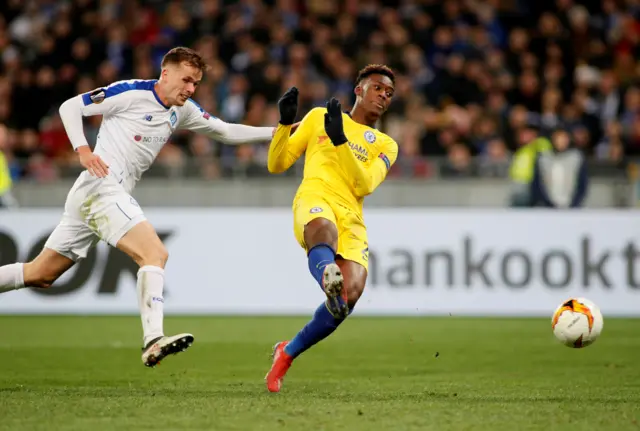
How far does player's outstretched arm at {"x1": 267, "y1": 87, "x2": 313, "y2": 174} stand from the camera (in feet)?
24.6

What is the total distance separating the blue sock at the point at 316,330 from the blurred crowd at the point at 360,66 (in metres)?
7.88

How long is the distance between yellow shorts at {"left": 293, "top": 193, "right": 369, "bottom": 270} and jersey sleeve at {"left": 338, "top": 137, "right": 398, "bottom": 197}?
21 cm

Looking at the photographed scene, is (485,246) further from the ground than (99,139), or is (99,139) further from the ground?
(99,139)

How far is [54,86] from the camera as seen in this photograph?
1706cm

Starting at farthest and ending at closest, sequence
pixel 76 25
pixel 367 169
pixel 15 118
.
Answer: pixel 76 25 → pixel 15 118 → pixel 367 169

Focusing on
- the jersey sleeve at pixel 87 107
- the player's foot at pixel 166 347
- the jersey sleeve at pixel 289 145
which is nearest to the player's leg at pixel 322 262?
the jersey sleeve at pixel 289 145

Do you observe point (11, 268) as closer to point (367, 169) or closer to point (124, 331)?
point (367, 169)

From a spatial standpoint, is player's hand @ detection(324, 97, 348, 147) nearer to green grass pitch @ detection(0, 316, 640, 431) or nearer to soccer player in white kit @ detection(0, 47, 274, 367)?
soccer player in white kit @ detection(0, 47, 274, 367)

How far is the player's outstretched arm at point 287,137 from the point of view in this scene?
7.50 meters

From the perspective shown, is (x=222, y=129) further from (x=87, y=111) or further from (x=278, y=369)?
(x=278, y=369)

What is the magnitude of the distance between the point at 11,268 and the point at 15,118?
9409 mm

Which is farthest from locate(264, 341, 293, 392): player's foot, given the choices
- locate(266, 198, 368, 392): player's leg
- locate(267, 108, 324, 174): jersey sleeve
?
locate(267, 108, 324, 174): jersey sleeve

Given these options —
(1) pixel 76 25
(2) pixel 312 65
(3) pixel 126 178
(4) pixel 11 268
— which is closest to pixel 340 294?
(3) pixel 126 178

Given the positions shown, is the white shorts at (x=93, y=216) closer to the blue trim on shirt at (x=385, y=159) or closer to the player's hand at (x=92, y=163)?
the player's hand at (x=92, y=163)
